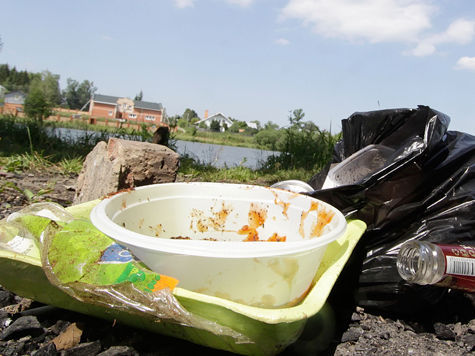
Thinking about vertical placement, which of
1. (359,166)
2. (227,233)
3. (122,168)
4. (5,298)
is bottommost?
(5,298)

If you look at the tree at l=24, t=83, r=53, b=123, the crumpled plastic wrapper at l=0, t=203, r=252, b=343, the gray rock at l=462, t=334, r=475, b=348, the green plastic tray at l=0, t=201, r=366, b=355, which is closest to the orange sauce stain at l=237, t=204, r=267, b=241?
the green plastic tray at l=0, t=201, r=366, b=355

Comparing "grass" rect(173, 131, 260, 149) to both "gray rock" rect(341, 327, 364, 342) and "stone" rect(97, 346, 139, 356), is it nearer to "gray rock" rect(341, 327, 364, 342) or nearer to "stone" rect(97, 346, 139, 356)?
"gray rock" rect(341, 327, 364, 342)

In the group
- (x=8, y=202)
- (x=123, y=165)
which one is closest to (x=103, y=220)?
(x=123, y=165)

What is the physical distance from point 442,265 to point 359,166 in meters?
0.65

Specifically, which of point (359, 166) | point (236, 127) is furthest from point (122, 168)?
point (236, 127)

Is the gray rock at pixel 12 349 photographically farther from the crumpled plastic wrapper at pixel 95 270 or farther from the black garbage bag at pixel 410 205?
the black garbage bag at pixel 410 205

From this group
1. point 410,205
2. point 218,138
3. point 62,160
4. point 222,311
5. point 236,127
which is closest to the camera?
point 222,311

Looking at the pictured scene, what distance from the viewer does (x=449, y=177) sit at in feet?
4.87

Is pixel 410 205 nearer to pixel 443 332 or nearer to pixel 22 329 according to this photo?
pixel 443 332

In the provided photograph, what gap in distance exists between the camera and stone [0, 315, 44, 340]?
1.09 meters

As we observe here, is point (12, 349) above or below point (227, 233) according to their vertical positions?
below

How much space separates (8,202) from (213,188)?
1.64 m

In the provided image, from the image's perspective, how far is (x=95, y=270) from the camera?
3.19ft

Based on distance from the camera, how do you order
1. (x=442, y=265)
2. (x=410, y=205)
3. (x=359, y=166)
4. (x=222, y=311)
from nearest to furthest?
1. (x=222, y=311)
2. (x=442, y=265)
3. (x=410, y=205)
4. (x=359, y=166)
